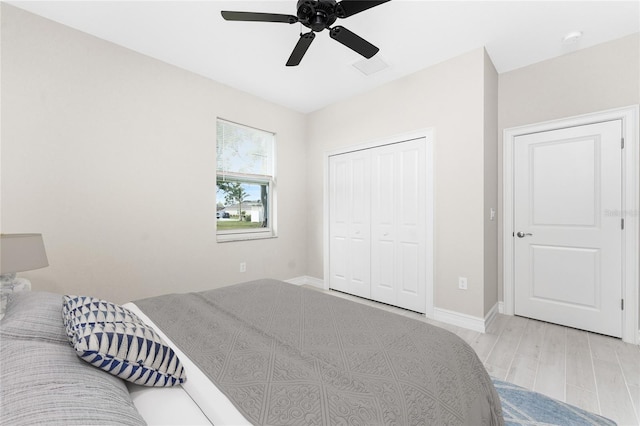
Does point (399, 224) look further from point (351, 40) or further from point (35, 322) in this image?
point (35, 322)

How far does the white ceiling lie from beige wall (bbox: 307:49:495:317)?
0.72 feet

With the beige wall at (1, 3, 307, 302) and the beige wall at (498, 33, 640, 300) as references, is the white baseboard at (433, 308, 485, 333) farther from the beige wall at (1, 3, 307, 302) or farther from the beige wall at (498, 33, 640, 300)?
the beige wall at (1, 3, 307, 302)

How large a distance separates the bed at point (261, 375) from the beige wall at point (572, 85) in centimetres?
260

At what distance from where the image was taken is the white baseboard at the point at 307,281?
4.21 m

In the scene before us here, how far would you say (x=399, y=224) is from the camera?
10.8 ft

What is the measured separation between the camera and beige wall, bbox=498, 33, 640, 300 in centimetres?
247

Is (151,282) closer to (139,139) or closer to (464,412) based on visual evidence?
(139,139)

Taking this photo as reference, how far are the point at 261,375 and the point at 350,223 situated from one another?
2984mm

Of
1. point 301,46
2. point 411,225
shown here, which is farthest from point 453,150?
point 301,46

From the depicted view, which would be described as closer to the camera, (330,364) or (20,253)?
(330,364)

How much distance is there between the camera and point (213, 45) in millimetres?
2619

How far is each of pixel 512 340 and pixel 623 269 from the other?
1220 mm

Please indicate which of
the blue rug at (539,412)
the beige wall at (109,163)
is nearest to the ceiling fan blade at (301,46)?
Result: the beige wall at (109,163)

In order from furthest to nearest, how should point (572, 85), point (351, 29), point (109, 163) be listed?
point (572, 85)
point (109, 163)
point (351, 29)
